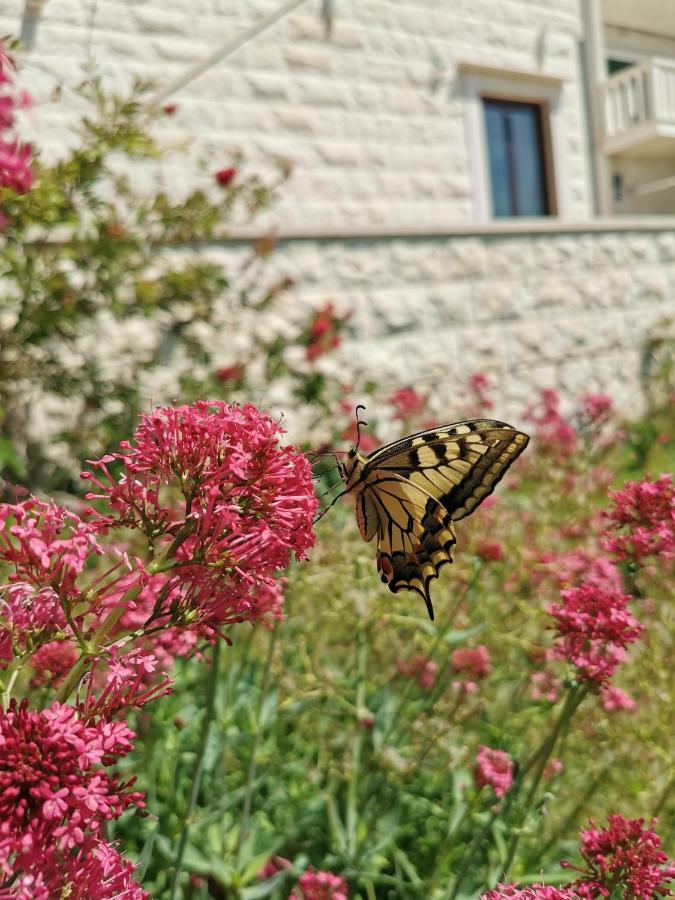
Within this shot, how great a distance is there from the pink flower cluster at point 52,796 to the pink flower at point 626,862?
634 mm

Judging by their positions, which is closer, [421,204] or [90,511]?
[90,511]

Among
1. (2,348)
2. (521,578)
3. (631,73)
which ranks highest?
(631,73)

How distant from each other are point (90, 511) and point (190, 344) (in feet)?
14.5

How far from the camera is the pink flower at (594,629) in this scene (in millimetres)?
1387

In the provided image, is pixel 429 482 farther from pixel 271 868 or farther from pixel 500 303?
pixel 500 303

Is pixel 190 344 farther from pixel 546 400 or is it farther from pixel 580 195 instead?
pixel 580 195

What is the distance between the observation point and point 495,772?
5.61 feet

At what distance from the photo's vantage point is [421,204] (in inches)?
292

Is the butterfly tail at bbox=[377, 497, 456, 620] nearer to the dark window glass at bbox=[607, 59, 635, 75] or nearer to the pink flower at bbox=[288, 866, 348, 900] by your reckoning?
the pink flower at bbox=[288, 866, 348, 900]

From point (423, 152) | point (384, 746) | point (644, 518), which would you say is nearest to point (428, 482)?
point (644, 518)

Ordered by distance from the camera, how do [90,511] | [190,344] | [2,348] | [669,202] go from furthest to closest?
[669,202] → [190,344] → [2,348] → [90,511]

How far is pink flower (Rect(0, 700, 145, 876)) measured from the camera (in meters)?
0.70

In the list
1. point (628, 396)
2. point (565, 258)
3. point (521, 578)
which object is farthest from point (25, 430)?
point (628, 396)

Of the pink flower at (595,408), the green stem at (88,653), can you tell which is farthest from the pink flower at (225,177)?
the green stem at (88,653)
